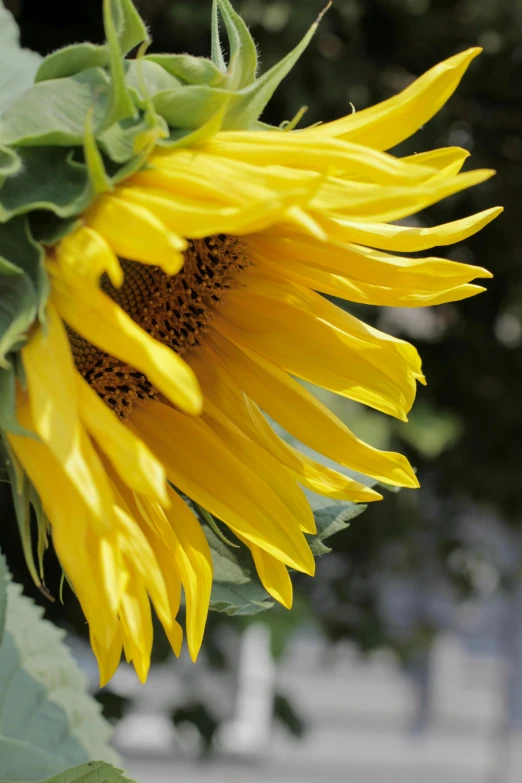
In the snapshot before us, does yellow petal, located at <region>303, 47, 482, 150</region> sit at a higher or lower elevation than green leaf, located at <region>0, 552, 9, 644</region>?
higher

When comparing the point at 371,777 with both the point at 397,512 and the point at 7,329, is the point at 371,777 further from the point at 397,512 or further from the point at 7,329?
the point at 7,329

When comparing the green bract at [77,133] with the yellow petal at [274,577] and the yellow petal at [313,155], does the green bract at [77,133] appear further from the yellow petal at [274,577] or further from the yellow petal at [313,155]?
the yellow petal at [274,577]

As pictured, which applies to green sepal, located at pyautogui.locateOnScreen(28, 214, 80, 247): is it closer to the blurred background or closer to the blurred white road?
the blurred background

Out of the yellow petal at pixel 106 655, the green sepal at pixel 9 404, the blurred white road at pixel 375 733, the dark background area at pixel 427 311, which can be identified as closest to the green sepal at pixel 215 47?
the green sepal at pixel 9 404

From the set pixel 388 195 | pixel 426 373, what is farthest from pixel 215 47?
pixel 426 373

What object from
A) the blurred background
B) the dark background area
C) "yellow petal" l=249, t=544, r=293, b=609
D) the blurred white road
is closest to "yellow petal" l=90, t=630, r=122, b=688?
"yellow petal" l=249, t=544, r=293, b=609

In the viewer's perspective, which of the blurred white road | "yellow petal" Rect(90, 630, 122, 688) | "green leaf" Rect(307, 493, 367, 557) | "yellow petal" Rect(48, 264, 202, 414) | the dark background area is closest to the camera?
"yellow petal" Rect(48, 264, 202, 414)
